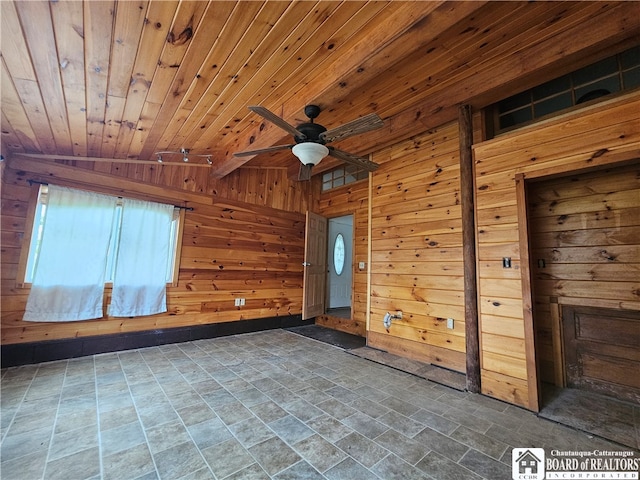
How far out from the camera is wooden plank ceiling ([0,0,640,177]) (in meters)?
1.51

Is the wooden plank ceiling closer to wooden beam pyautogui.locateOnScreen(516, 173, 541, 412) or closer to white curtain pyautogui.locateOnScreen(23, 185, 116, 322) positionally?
white curtain pyautogui.locateOnScreen(23, 185, 116, 322)

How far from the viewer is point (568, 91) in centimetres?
252

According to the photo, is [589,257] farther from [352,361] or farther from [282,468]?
[282,468]

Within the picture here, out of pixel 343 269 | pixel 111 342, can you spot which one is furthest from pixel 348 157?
pixel 343 269

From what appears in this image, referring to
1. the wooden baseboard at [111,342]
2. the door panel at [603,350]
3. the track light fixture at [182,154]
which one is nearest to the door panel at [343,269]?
the wooden baseboard at [111,342]

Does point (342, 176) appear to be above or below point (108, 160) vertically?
above

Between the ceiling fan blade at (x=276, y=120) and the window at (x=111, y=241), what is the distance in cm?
263

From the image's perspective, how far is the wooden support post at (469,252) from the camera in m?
2.56

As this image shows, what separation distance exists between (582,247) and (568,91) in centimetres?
149

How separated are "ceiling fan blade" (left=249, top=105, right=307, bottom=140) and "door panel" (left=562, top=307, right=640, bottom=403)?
10.2 ft

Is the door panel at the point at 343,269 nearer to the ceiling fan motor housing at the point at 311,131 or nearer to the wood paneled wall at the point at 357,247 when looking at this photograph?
the wood paneled wall at the point at 357,247

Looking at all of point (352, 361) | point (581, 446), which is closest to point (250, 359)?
point (352, 361)

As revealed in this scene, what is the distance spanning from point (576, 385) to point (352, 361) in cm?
219

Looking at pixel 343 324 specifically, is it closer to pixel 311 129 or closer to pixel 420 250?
pixel 420 250
